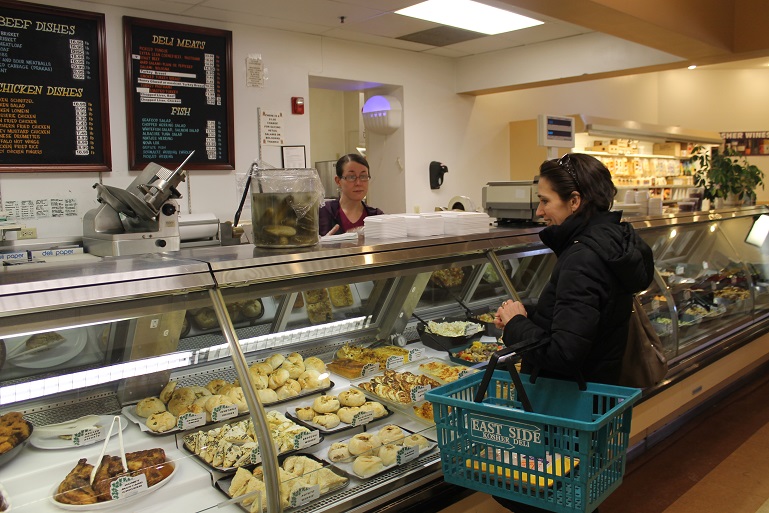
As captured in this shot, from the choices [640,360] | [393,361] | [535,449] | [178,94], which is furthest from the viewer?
[178,94]

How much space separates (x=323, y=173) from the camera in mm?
8828

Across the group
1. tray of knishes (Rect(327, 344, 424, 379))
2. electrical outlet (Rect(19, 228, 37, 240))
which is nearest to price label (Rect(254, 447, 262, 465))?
tray of knishes (Rect(327, 344, 424, 379))

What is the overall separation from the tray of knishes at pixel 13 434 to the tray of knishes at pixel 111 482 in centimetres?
20

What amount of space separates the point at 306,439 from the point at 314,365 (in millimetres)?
617

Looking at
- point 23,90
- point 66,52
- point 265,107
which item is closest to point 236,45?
point 265,107

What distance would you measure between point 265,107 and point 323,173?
327 centimetres

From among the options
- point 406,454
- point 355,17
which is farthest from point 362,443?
point 355,17

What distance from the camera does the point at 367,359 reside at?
2.90 meters

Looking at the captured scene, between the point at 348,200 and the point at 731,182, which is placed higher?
the point at 731,182

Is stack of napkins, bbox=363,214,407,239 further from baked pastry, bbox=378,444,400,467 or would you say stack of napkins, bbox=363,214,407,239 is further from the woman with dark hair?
baked pastry, bbox=378,444,400,467

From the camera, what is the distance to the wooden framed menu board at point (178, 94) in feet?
15.7

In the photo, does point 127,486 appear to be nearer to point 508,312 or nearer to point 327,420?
point 327,420

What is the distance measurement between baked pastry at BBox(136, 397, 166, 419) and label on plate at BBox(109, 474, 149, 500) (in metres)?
0.35

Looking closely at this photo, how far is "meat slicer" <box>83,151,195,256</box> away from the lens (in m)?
3.00
